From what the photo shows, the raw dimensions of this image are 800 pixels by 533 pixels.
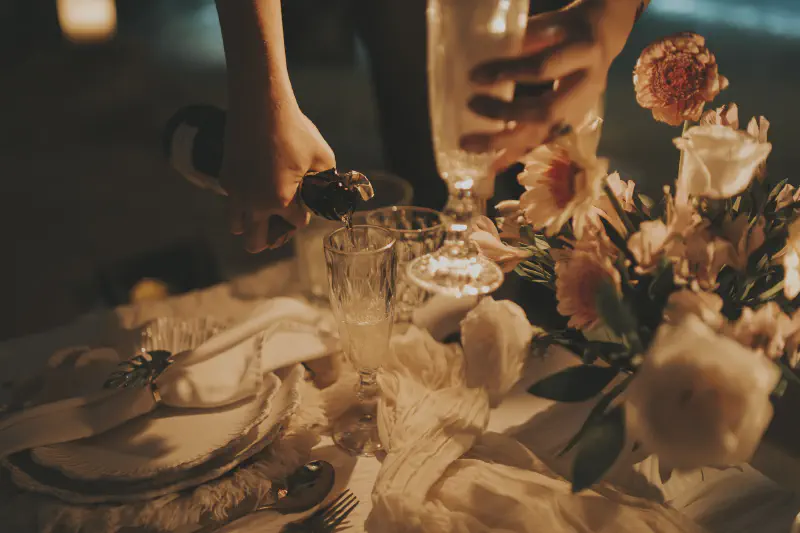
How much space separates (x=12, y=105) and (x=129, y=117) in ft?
2.70

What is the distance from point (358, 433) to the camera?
2.28ft

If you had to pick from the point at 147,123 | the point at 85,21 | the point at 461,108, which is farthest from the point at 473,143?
the point at 85,21

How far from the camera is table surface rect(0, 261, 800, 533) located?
0.57 metres

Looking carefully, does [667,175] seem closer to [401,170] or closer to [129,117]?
[401,170]

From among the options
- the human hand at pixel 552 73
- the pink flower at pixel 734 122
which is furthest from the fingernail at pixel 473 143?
the pink flower at pixel 734 122

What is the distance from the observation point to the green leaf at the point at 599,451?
41 cm

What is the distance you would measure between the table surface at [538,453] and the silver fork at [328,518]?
0.01 m

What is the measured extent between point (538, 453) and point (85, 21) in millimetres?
6129

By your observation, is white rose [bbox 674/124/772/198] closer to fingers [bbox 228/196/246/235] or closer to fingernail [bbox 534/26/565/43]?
fingernail [bbox 534/26/565/43]

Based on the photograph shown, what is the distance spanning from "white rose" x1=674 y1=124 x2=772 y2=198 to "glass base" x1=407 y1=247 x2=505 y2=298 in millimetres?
230

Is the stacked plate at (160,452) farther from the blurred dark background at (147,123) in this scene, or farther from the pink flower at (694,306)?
the blurred dark background at (147,123)

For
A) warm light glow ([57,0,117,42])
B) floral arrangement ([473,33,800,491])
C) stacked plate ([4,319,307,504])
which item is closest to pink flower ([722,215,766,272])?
floral arrangement ([473,33,800,491])

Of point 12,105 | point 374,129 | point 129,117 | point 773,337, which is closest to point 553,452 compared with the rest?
point 773,337

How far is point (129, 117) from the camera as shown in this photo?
387 centimetres
